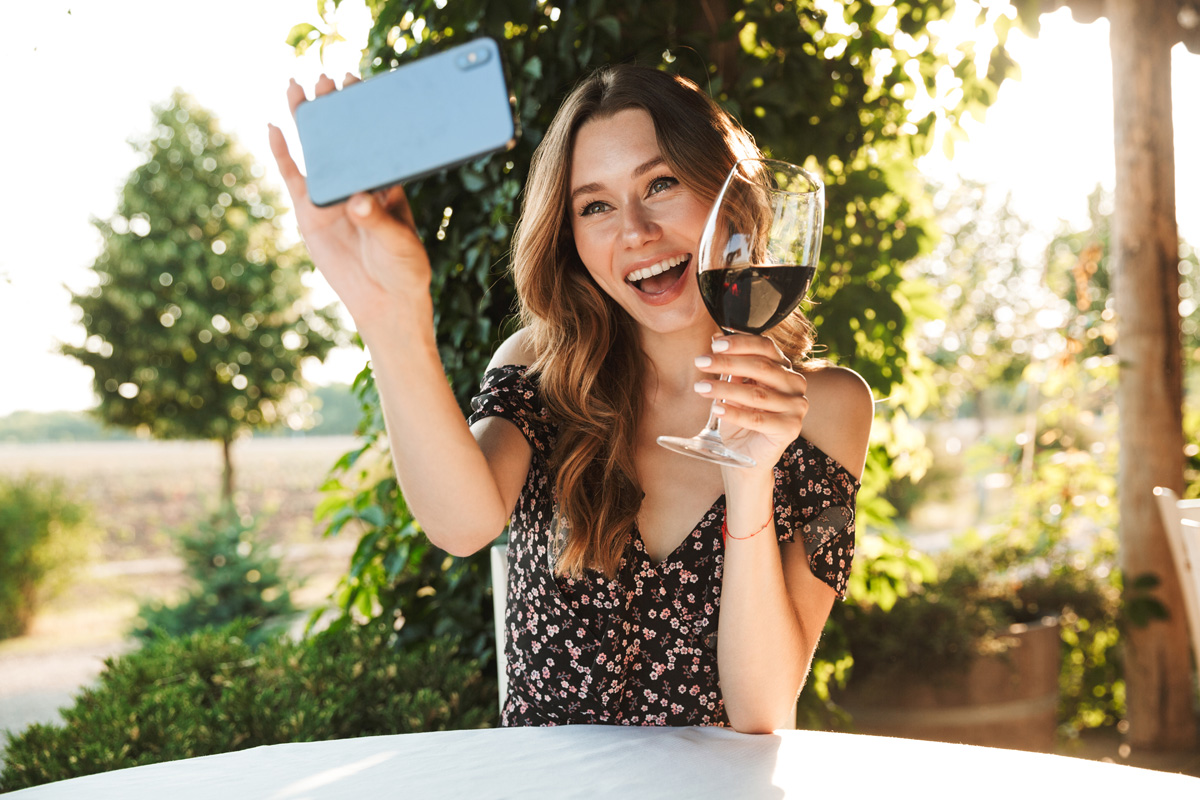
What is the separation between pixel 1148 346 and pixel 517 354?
9.51 ft

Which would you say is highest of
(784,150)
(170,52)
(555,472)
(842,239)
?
(170,52)

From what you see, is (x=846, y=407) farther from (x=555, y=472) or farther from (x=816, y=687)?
(x=816, y=687)

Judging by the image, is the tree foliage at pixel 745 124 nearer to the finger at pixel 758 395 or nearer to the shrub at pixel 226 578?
the finger at pixel 758 395

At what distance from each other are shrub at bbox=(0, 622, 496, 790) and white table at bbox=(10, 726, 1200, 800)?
1.08 m

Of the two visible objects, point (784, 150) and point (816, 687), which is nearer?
point (784, 150)

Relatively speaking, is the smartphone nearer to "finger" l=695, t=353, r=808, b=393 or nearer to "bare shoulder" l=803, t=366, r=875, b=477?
"finger" l=695, t=353, r=808, b=393

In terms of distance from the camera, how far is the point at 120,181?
11.0 meters

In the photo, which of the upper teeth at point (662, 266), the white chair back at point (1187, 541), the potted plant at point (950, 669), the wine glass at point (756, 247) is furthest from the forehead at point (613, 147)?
the potted plant at point (950, 669)

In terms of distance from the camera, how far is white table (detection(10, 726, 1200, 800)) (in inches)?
31.4

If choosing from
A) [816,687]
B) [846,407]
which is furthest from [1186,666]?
[846,407]

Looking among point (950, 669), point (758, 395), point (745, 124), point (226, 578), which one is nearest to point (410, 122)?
point (758, 395)

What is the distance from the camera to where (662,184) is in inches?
58.6

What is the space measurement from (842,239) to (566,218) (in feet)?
4.11

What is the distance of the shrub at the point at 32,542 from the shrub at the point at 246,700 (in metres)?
5.71
